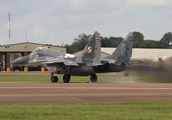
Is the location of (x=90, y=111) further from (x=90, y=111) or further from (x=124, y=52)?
(x=124, y=52)

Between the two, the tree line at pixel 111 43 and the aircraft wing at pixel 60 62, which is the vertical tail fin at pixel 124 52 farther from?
the tree line at pixel 111 43

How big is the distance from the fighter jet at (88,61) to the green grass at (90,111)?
1981cm

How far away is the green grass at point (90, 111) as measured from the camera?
1541 cm

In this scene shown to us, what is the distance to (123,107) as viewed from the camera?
Answer: 18297mm

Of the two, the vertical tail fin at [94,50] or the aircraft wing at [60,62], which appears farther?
the aircraft wing at [60,62]

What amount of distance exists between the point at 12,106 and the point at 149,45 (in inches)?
4743

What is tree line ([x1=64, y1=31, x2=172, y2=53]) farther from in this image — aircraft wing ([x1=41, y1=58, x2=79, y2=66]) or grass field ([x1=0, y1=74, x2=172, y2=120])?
grass field ([x1=0, y1=74, x2=172, y2=120])

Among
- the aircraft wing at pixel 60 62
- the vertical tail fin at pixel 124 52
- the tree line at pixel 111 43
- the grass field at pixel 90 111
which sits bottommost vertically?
the grass field at pixel 90 111

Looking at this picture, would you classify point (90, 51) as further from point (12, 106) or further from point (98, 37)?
point (12, 106)

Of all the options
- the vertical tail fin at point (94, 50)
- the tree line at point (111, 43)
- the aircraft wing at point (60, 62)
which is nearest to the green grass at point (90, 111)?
the vertical tail fin at point (94, 50)

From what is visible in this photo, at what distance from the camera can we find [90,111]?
1689 centimetres

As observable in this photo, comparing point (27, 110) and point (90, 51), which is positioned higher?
point (90, 51)

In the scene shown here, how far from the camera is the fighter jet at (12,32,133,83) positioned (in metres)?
39.5

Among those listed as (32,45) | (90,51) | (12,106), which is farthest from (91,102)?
(32,45)
